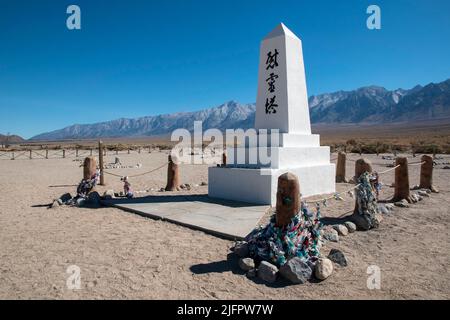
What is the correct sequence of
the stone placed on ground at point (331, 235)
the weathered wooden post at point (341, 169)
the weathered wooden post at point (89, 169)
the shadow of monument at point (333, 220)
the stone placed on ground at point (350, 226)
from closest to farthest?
the stone placed on ground at point (331, 235) → the stone placed on ground at point (350, 226) → the shadow of monument at point (333, 220) → the weathered wooden post at point (89, 169) → the weathered wooden post at point (341, 169)

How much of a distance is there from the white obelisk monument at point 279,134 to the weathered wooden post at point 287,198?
2.98 metres

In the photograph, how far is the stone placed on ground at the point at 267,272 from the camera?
3.45m

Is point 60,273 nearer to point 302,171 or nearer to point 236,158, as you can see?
point 236,158

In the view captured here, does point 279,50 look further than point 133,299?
Yes

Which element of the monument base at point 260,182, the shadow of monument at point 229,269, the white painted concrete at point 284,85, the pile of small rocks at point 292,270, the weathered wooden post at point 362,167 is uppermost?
the white painted concrete at point 284,85

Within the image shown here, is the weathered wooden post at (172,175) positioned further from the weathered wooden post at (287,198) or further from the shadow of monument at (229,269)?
the weathered wooden post at (287,198)

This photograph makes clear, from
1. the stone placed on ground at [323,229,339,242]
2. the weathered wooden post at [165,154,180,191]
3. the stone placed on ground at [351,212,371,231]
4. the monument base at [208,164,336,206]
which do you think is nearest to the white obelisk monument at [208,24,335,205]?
the monument base at [208,164,336,206]

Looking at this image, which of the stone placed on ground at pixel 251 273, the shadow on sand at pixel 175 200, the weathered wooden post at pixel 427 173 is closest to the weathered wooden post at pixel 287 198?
the stone placed on ground at pixel 251 273

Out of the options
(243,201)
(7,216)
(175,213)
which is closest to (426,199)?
(243,201)

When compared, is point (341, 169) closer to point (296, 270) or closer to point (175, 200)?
point (175, 200)

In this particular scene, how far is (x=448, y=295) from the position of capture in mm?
3102

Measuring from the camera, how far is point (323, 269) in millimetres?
3438

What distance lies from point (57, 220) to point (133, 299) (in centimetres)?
396

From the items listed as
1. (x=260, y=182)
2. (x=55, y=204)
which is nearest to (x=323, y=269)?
(x=260, y=182)
